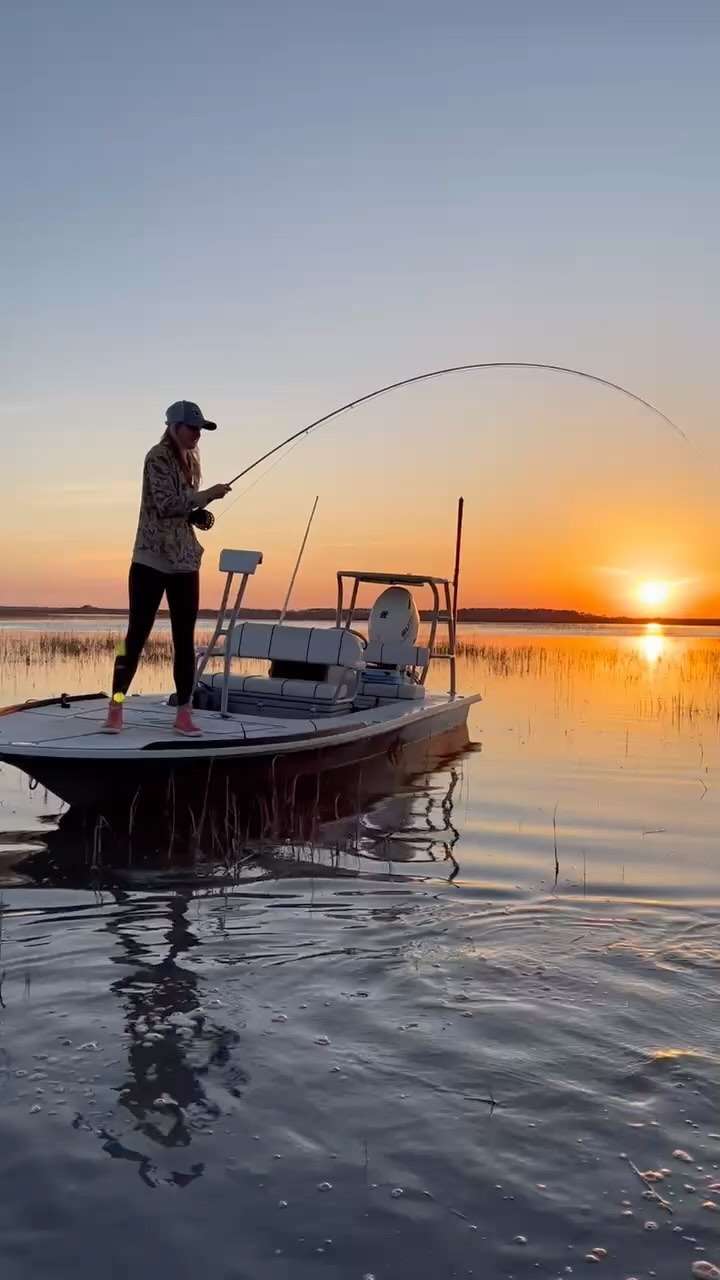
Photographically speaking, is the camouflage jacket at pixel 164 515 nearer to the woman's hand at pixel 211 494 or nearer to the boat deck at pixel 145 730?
the woman's hand at pixel 211 494

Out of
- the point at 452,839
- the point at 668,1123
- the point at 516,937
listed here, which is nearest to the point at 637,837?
the point at 452,839

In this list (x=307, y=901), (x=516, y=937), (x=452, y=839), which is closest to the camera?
(x=516, y=937)

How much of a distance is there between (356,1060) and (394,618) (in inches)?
407

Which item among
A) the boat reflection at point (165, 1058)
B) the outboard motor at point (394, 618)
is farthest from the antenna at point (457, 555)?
the boat reflection at point (165, 1058)

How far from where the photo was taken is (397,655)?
13.8m

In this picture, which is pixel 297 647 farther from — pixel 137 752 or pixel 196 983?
pixel 196 983

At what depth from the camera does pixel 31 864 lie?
23.7ft

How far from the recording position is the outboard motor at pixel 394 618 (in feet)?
46.0

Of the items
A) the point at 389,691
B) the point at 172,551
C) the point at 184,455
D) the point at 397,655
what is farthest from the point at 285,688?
the point at 397,655

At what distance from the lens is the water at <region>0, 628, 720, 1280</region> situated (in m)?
2.89

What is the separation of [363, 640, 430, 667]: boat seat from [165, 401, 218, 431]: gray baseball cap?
615cm

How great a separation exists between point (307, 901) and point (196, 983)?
1597 millimetres

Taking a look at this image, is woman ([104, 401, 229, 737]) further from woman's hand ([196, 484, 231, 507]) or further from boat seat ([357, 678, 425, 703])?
boat seat ([357, 678, 425, 703])

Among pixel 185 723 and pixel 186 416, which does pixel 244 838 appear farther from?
pixel 186 416
